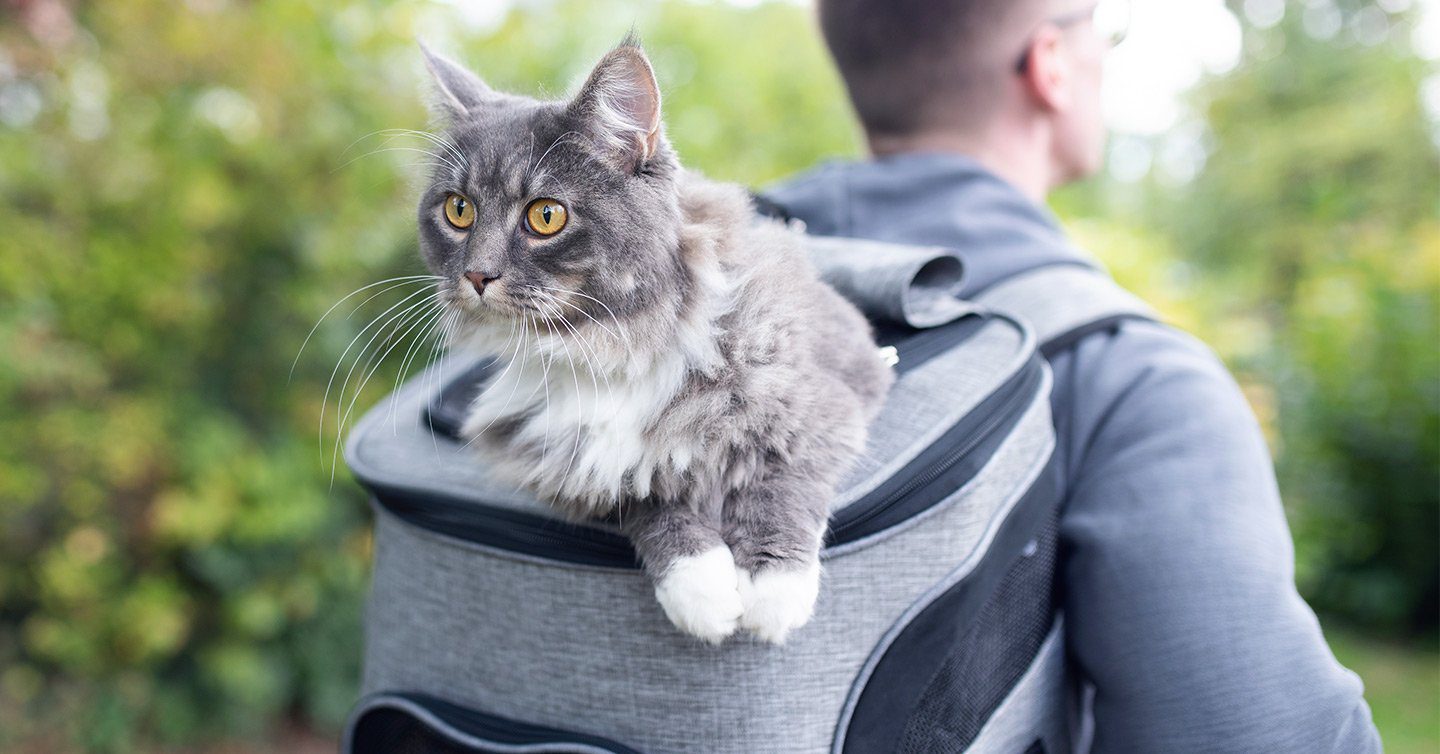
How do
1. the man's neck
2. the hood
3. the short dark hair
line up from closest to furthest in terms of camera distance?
the hood < the short dark hair < the man's neck

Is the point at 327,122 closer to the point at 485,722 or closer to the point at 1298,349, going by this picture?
the point at 485,722

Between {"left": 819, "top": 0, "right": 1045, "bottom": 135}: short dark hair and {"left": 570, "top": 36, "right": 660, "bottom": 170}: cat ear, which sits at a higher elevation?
{"left": 570, "top": 36, "right": 660, "bottom": 170}: cat ear

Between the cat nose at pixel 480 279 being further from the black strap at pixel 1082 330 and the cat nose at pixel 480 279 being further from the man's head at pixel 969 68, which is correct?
the man's head at pixel 969 68

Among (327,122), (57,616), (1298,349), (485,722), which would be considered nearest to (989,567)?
(485,722)

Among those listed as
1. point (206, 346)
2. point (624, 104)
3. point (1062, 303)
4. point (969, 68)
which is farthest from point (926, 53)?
point (206, 346)

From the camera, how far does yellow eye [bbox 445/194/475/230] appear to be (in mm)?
1317

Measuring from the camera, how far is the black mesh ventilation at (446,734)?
1198 mm

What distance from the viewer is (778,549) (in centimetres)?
112

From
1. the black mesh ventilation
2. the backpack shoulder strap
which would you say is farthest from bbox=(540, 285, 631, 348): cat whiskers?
the backpack shoulder strap

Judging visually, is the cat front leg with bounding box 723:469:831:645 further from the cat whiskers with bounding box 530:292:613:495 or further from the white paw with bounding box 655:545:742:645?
the cat whiskers with bounding box 530:292:613:495

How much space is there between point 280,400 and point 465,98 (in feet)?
8.58

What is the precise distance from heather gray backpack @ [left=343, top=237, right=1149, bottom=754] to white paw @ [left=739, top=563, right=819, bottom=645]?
0.12 feet

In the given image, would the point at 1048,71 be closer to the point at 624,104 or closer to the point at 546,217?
the point at 624,104

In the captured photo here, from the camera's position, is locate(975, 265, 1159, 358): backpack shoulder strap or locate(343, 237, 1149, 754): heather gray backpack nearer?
locate(343, 237, 1149, 754): heather gray backpack
